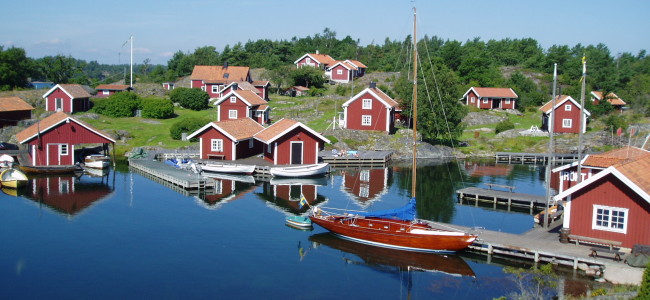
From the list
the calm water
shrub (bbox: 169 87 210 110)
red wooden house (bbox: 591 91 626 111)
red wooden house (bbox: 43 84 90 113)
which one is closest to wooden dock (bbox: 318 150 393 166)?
the calm water

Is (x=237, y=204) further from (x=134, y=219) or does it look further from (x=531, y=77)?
(x=531, y=77)

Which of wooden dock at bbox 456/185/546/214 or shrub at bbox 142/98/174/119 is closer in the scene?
wooden dock at bbox 456/185/546/214

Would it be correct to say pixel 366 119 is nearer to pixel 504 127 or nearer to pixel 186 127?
pixel 504 127

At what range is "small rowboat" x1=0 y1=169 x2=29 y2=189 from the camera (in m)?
40.7

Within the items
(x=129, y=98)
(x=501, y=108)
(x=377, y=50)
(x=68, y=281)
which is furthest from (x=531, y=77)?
(x=68, y=281)

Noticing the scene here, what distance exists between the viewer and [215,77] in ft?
285

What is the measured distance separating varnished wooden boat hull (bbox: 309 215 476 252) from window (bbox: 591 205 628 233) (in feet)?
17.6

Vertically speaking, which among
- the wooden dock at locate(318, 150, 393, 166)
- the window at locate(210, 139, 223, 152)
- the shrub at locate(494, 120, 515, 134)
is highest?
the shrub at locate(494, 120, 515, 134)

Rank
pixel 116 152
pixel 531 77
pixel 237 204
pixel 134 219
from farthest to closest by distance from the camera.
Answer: pixel 531 77 → pixel 116 152 → pixel 237 204 → pixel 134 219

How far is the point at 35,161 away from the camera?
47.3 m

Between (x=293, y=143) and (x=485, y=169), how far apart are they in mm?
18140

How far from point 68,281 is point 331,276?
10.4m

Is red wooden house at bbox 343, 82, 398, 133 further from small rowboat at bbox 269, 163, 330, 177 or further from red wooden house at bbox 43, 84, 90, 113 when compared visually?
red wooden house at bbox 43, 84, 90, 113

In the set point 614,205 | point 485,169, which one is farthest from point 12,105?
point 614,205
